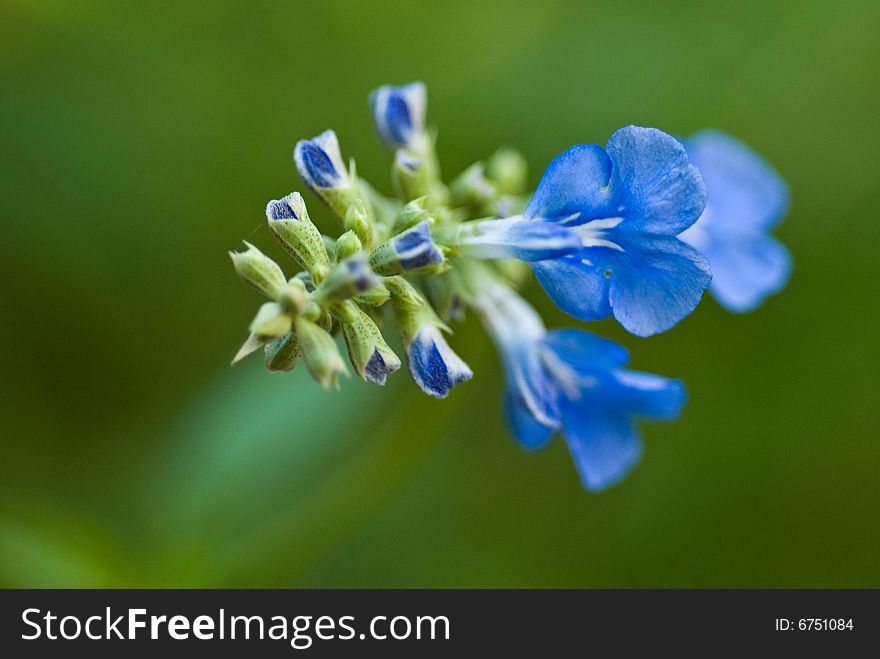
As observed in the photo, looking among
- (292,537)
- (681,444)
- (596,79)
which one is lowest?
(292,537)

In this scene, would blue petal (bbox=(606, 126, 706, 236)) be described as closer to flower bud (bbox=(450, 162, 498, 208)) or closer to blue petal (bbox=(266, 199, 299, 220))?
flower bud (bbox=(450, 162, 498, 208))

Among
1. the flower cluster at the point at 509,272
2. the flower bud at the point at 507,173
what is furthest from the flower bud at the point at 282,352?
the flower bud at the point at 507,173

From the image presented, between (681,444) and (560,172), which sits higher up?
(681,444)

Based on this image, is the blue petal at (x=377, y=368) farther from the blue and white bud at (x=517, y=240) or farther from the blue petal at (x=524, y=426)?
the blue petal at (x=524, y=426)

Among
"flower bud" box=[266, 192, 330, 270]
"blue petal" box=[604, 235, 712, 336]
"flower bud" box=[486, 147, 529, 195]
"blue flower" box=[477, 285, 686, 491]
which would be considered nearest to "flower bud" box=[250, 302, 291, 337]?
"flower bud" box=[266, 192, 330, 270]

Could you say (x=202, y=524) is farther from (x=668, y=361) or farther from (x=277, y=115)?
(x=668, y=361)

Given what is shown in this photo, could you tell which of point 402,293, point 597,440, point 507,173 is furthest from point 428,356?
point 507,173

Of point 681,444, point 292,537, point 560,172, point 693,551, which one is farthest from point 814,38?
point 292,537
